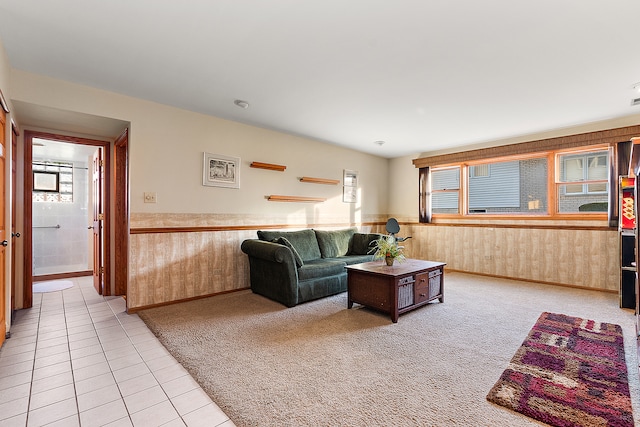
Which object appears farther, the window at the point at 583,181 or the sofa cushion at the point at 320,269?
the window at the point at 583,181

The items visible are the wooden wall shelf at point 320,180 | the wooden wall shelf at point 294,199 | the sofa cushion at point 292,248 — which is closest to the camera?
the sofa cushion at point 292,248

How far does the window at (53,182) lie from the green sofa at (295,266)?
14.0 ft

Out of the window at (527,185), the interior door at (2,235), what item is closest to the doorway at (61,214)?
the interior door at (2,235)

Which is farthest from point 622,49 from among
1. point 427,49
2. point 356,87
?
point 356,87

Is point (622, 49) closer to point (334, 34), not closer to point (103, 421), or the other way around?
point (334, 34)

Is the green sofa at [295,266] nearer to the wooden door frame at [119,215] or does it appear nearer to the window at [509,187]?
the wooden door frame at [119,215]

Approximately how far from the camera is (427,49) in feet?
7.79

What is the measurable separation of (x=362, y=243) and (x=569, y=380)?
3264 millimetres

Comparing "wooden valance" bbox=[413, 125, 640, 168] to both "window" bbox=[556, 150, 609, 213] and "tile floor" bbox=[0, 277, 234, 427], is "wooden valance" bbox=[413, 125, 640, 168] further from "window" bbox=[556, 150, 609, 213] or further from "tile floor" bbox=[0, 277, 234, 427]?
"tile floor" bbox=[0, 277, 234, 427]

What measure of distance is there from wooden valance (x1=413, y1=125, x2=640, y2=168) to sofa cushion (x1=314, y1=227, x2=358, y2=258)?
2.38m

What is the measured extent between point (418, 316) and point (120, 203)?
4047 millimetres

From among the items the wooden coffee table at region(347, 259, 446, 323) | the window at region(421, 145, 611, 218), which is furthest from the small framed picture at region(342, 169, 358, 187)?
the wooden coffee table at region(347, 259, 446, 323)

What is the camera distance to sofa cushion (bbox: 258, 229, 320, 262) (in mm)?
4211

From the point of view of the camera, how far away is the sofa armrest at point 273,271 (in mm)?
3479
